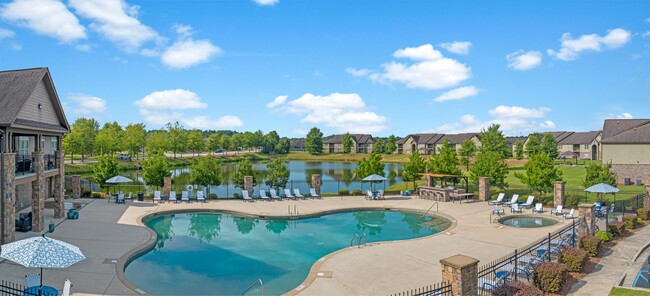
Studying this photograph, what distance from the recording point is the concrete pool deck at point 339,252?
1182cm

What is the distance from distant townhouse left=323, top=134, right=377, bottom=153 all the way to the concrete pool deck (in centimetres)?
9031

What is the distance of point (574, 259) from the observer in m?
12.8

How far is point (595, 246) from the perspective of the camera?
47.6 ft

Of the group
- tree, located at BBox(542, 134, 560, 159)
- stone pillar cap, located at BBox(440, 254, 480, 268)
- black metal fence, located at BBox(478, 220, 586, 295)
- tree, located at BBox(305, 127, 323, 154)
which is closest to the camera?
stone pillar cap, located at BBox(440, 254, 480, 268)

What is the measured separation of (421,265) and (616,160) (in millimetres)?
35548

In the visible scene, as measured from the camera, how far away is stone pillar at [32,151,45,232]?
18.4m

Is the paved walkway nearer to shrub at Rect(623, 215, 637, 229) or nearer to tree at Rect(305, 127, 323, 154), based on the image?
shrub at Rect(623, 215, 637, 229)

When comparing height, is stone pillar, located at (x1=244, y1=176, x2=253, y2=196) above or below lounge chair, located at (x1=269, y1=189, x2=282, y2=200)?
above

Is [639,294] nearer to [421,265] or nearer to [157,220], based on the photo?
[421,265]

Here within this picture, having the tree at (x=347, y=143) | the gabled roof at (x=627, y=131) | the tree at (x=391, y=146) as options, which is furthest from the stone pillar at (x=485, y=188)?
the tree at (x=347, y=143)

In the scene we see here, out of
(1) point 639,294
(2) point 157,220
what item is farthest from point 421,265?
(2) point 157,220

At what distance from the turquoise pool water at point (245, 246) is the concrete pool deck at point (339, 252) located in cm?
97

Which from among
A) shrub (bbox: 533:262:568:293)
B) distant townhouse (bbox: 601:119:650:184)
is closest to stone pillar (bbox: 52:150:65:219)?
shrub (bbox: 533:262:568:293)

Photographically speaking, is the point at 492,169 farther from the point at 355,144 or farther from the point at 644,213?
the point at 355,144
